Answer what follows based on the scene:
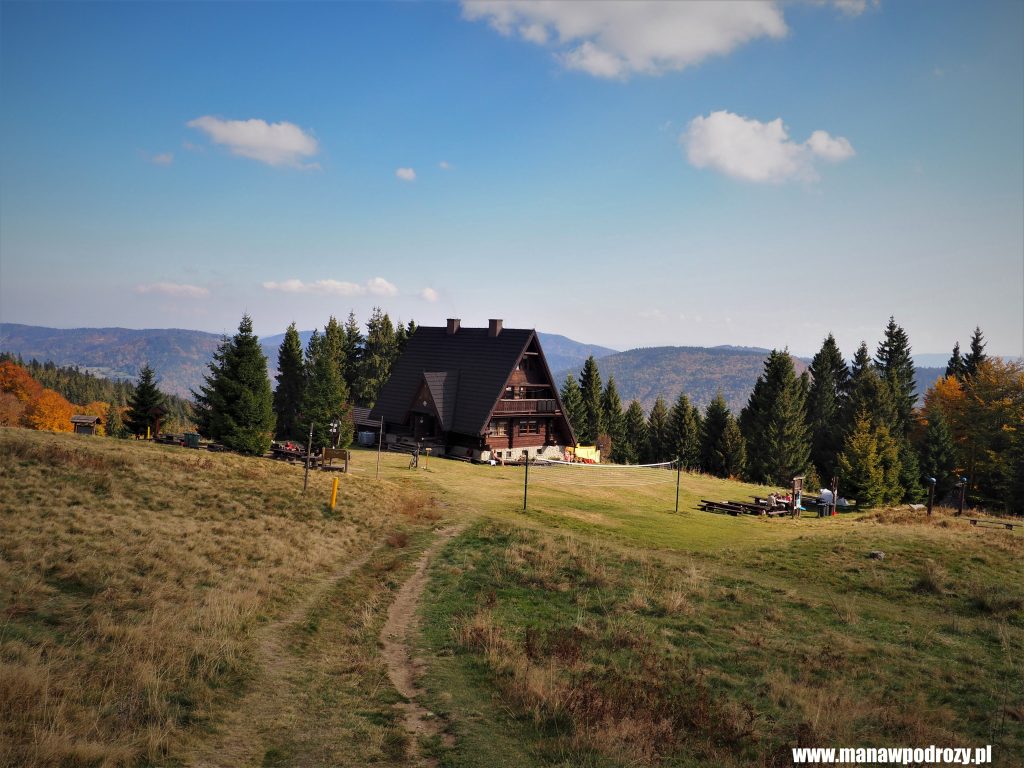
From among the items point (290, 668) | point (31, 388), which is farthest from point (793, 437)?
point (31, 388)

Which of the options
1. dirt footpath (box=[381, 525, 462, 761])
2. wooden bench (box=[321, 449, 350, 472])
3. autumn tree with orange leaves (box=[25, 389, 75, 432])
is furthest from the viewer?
autumn tree with orange leaves (box=[25, 389, 75, 432])

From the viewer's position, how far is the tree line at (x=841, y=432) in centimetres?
5000

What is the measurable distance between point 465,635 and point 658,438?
64781mm

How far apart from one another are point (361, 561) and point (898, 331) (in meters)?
Result: 92.7

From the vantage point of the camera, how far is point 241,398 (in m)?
37.9

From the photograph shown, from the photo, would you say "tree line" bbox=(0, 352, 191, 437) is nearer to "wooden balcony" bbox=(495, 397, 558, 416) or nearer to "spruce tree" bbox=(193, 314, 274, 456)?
"spruce tree" bbox=(193, 314, 274, 456)

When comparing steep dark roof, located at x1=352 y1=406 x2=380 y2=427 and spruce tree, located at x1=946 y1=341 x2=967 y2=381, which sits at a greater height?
spruce tree, located at x1=946 y1=341 x2=967 y2=381

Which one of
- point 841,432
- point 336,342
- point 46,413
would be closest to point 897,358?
point 841,432

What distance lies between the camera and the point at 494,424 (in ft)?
157

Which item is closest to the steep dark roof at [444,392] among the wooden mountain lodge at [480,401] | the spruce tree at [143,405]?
the wooden mountain lodge at [480,401]

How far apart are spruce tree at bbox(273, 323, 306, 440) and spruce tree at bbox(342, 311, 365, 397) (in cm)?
685

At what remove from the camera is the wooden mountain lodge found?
47.2 m

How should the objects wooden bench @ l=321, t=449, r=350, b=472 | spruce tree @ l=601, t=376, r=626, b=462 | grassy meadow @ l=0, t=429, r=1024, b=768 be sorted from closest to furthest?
1. grassy meadow @ l=0, t=429, r=1024, b=768
2. wooden bench @ l=321, t=449, r=350, b=472
3. spruce tree @ l=601, t=376, r=626, b=462

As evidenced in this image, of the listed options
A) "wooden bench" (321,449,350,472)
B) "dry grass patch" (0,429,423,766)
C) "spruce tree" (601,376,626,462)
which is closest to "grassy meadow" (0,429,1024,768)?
"dry grass patch" (0,429,423,766)
